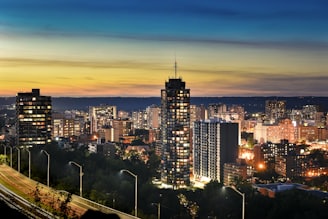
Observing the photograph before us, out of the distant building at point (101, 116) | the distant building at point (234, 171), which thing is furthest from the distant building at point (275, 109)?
the distant building at point (234, 171)

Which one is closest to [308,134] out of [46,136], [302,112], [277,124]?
[277,124]

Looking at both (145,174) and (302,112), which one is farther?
(302,112)

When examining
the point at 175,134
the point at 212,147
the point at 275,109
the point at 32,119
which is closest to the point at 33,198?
the point at 175,134

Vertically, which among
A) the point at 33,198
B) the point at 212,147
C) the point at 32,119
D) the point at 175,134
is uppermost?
the point at 32,119

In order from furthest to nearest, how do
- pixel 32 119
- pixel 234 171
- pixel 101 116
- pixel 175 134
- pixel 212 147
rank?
pixel 101 116 → pixel 212 147 → pixel 175 134 → pixel 32 119 → pixel 234 171

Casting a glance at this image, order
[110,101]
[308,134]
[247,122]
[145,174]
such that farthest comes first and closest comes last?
1. [110,101]
2. [247,122]
3. [308,134]
4. [145,174]

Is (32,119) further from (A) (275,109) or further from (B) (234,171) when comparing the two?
(A) (275,109)

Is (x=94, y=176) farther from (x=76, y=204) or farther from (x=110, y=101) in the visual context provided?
(x=110, y=101)
